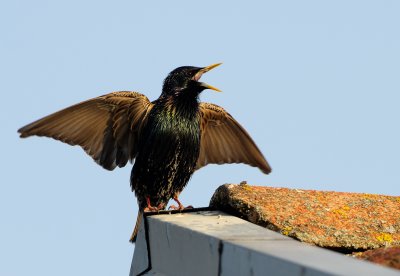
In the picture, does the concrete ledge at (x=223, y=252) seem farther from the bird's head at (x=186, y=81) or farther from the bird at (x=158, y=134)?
the bird's head at (x=186, y=81)

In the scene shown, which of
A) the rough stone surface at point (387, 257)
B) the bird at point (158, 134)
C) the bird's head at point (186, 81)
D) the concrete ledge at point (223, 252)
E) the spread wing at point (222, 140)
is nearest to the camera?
the concrete ledge at point (223, 252)

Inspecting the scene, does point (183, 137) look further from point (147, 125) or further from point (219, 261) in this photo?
point (219, 261)

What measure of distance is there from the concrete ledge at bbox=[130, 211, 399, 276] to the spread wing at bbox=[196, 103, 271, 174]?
313 centimetres

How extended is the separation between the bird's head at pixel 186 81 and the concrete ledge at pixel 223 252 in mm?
2556

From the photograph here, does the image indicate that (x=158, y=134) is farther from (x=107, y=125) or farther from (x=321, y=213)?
(x=321, y=213)

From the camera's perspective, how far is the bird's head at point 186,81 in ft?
23.3

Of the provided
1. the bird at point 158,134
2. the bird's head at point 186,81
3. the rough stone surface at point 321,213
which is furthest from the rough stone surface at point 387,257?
the bird's head at point 186,81

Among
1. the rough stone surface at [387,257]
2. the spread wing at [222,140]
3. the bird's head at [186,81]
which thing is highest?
the bird's head at [186,81]

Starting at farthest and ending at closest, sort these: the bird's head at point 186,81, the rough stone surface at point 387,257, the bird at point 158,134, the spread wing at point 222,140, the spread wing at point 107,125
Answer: the spread wing at point 222,140, the spread wing at point 107,125, the bird's head at point 186,81, the bird at point 158,134, the rough stone surface at point 387,257

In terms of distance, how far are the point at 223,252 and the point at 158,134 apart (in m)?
3.41

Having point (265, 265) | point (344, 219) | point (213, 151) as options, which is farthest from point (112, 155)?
point (265, 265)

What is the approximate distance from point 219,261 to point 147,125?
359 cm

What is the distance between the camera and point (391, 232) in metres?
4.52

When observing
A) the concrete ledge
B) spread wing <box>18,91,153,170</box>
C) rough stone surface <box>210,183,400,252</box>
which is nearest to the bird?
spread wing <box>18,91,153,170</box>
